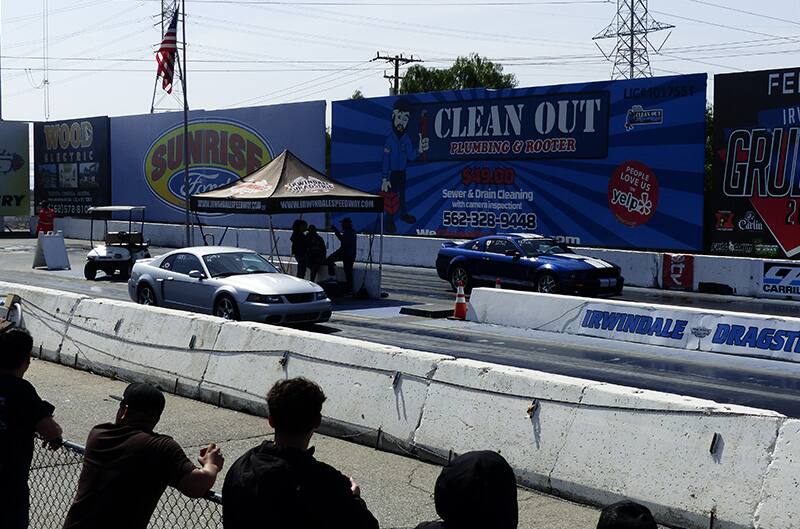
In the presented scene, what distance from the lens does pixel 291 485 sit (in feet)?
12.0

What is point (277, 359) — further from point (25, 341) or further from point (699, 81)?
point (699, 81)

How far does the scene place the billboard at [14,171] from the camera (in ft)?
186

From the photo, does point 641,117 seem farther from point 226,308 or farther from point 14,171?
point 14,171

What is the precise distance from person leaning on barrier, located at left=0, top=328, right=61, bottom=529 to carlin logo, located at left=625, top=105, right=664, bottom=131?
29.3 m

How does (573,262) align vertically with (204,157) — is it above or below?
below

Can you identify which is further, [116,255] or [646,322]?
[116,255]

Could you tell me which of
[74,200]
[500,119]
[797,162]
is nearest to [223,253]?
[797,162]

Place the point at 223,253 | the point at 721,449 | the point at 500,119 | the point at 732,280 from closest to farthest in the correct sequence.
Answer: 1. the point at 721,449
2. the point at 223,253
3. the point at 732,280
4. the point at 500,119

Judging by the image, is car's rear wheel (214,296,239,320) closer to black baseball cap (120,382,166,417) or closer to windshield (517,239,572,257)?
windshield (517,239,572,257)

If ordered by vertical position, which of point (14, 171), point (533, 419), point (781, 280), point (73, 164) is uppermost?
point (73, 164)

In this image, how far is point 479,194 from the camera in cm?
3769

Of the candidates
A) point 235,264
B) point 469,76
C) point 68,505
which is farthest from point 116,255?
point 469,76

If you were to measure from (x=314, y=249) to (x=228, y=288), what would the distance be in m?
5.38

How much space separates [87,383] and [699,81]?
Result: 2369 centimetres
